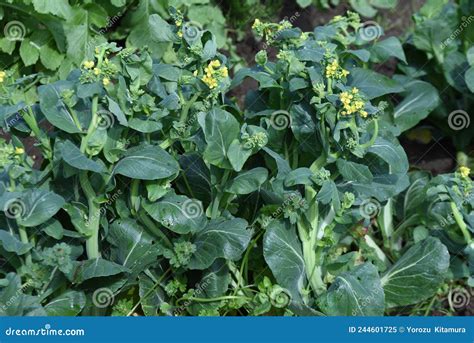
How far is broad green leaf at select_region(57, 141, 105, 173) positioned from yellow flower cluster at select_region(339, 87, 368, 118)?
1.24m

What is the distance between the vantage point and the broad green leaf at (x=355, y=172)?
173 inches

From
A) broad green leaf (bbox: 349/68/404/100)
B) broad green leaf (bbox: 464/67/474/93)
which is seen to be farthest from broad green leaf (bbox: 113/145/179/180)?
broad green leaf (bbox: 464/67/474/93)

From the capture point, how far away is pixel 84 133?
415cm

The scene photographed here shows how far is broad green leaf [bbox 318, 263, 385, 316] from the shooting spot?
431cm

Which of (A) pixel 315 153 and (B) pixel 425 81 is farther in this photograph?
(B) pixel 425 81

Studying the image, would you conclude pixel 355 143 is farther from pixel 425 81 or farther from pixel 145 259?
pixel 425 81

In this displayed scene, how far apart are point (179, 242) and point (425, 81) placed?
2410 mm

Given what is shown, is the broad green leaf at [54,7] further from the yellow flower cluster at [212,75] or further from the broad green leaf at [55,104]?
the yellow flower cluster at [212,75]

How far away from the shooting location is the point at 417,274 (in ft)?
15.2

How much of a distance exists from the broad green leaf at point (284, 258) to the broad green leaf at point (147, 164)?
632 mm

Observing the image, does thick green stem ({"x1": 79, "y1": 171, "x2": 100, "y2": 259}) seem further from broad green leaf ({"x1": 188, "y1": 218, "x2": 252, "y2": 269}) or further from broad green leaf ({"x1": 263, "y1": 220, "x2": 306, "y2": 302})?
broad green leaf ({"x1": 263, "y1": 220, "x2": 306, "y2": 302})

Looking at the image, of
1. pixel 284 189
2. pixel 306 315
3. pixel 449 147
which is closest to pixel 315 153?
pixel 284 189

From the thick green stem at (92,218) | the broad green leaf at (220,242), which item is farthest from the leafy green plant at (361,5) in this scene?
the thick green stem at (92,218)

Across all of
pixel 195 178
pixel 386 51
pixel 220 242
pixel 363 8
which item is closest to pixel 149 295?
pixel 220 242
